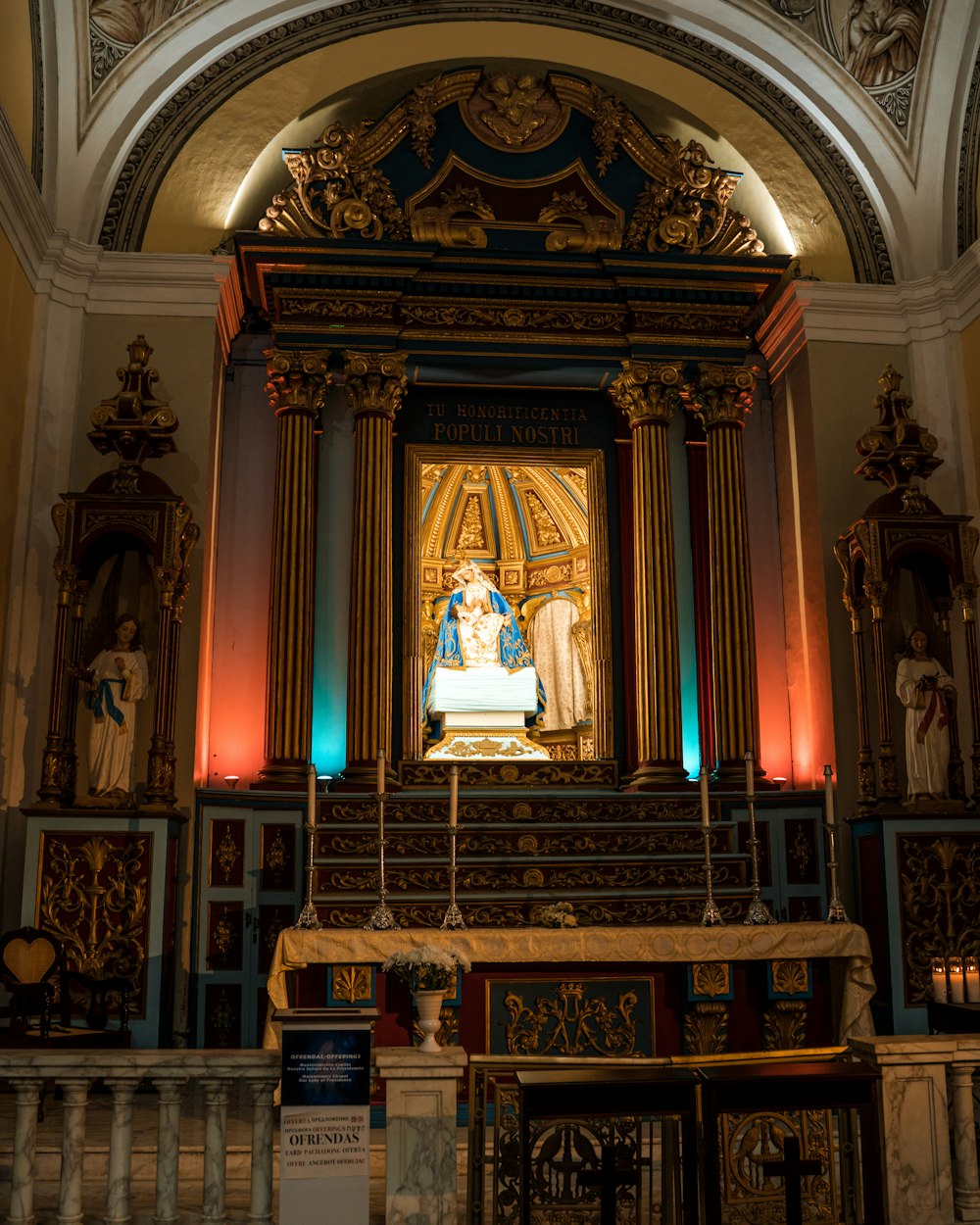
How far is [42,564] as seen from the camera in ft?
29.0

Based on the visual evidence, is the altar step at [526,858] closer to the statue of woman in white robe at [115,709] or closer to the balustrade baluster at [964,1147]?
the statue of woman in white robe at [115,709]

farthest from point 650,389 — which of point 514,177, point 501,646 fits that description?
point 501,646

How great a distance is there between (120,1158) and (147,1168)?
32.9 inches

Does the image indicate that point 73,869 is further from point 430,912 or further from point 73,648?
point 430,912

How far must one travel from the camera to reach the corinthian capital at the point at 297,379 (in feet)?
31.9

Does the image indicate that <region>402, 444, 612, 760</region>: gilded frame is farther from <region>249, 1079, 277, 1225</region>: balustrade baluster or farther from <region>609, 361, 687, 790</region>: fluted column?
<region>249, 1079, 277, 1225</region>: balustrade baluster

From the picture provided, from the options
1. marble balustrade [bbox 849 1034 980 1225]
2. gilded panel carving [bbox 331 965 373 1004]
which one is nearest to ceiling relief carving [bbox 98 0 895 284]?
gilded panel carving [bbox 331 965 373 1004]

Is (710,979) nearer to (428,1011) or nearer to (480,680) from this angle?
(428,1011)

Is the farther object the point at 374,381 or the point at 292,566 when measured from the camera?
the point at 374,381

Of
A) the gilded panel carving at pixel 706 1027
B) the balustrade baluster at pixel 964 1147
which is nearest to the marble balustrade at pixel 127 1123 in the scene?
the balustrade baluster at pixel 964 1147

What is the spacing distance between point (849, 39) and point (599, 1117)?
8405 mm

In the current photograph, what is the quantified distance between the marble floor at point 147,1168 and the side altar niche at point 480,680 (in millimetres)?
3557

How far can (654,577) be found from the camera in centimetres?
970

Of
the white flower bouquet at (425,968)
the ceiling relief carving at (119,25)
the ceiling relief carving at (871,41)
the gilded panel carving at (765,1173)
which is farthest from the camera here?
the ceiling relief carving at (871,41)
